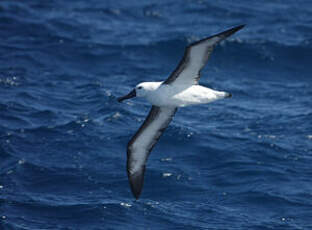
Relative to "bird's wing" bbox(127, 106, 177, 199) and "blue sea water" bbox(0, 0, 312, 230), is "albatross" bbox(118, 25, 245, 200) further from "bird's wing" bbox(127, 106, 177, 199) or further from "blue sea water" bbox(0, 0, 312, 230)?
"blue sea water" bbox(0, 0, 312, 230)

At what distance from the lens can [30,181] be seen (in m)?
14.5

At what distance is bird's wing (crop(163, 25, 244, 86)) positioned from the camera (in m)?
11.0

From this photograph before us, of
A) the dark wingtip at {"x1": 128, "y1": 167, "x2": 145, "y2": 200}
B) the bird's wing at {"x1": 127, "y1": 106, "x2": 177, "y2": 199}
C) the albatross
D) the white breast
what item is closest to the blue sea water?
the dark wingtip at {"x1": 128, "y1": 167, "x2": 145, "y2": 200}

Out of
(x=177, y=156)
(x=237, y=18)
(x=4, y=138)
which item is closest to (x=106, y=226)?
(x=177, y=156)

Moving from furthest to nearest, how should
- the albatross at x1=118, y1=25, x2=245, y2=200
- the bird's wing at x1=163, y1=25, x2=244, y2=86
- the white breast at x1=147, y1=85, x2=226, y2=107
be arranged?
the white breast at x1=147, y1=85, x2=226, y2=107
the albatross at x1=118, y1=25, x2=245, y2=200
the bird's wing at x1=163, y1=25, x2=244, y2=86

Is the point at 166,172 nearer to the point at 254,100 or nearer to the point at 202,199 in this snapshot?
the point at 202,199

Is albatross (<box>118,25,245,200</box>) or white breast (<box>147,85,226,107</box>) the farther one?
white breast (<box>147,85,226,107</box>)

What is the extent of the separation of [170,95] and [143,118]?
567 centimetres

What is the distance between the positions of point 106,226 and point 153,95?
3027 millimetres

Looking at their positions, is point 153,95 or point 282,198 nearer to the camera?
point 153,95

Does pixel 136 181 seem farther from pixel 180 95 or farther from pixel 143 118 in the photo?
pixel 143 118

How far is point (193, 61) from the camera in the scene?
11.6 metres

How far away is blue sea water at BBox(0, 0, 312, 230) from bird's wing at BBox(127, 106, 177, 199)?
0.74m

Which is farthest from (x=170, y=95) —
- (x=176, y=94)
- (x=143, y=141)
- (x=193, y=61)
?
(x=143, y=141)
